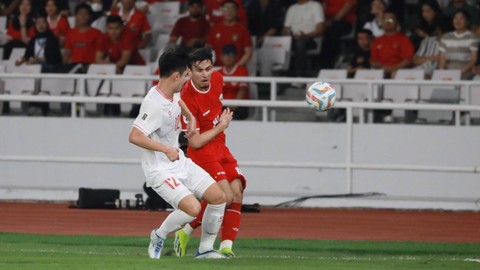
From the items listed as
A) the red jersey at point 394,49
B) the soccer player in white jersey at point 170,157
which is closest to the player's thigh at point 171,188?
the soccer player in white jersey at point 170,157

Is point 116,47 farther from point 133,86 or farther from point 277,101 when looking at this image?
point 277,101

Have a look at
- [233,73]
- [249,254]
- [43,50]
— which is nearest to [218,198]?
[249,254]

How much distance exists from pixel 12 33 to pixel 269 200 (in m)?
7.15

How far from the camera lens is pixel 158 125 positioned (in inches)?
448

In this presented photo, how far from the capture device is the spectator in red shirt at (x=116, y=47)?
2181 centimetres

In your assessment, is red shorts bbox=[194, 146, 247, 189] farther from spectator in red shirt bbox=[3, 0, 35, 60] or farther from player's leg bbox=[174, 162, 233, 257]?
spectator in red shirt bbox=[3, 0, 35, 60]

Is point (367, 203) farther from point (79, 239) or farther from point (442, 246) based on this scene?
point (79, 239)

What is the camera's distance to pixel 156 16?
927 inches

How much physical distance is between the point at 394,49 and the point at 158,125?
9.71 metres

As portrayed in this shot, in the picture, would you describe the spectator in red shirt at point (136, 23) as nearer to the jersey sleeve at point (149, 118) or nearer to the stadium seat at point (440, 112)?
the stadium seat at point (440, 112)

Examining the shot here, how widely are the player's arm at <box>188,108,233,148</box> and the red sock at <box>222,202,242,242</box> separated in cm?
69

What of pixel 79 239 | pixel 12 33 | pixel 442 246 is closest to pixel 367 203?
pixel 442 246

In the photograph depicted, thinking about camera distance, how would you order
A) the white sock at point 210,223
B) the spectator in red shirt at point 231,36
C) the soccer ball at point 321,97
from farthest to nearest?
1. the spectator in red shirt at point 231,36
2. the soccer ball at point 321,97
3. the white sock at point 210,223

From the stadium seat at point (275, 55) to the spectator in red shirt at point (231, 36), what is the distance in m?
0.56
